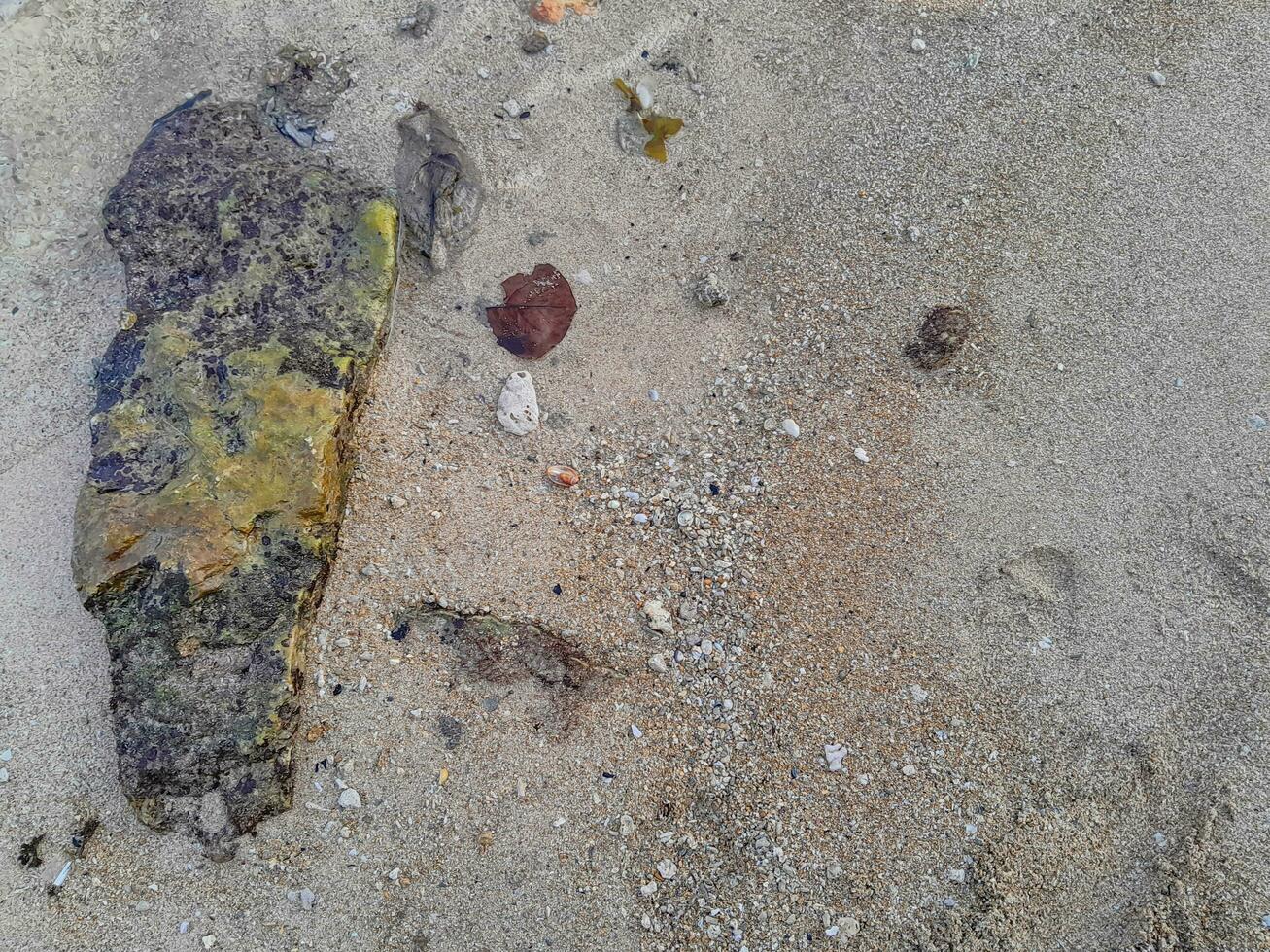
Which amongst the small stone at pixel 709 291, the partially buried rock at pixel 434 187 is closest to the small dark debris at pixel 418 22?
the partially buried rock at pixel 434 187

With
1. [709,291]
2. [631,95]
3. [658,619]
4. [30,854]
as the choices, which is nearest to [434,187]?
[631,95]

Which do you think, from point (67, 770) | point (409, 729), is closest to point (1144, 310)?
point (409, 729)

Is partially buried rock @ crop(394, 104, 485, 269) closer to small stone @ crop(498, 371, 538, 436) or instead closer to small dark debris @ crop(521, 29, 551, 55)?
small dark debris @ crop(521, 29, 551, 55)

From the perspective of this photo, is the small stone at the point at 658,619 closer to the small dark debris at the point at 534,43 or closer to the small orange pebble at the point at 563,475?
the small orange pebble at the point at 563,475

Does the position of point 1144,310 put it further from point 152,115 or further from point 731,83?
point 152,115

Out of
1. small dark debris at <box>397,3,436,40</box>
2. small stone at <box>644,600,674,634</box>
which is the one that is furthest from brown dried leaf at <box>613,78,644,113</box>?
small stone at <box>644,600,674,634</box>

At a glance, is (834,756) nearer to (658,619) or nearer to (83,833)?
(658,619)
